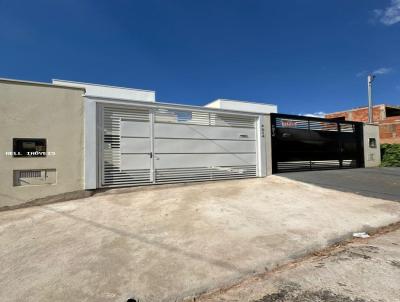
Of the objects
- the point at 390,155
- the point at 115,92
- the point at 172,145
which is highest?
the point at 115,92

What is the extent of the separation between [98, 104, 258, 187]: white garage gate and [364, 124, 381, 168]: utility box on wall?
844cm

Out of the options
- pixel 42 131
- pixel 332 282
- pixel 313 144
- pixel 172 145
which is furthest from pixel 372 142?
pixel 42 131

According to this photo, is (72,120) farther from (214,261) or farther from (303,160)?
(303,160)

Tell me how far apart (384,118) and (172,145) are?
79.8ft

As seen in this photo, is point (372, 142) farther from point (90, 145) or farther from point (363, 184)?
point (90, 145)

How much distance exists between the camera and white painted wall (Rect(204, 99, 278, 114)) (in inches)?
711

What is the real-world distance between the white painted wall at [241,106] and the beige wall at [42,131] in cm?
1164

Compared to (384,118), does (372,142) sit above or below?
below

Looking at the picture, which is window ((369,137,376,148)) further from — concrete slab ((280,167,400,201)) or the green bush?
concrete slab ((280,167,400,201))

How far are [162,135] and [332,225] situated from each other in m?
5.50

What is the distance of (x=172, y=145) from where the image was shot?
27.0 feet

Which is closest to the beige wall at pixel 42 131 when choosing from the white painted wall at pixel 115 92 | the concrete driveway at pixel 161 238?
the concrete driveway at pixel 161 238

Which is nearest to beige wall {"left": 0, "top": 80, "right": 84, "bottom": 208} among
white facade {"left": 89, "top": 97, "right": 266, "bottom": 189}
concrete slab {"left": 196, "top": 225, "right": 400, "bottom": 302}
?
white facade {"left": 89, "top": 97, "right": 266, "bottom": 189}

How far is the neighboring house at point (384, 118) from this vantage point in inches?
796
